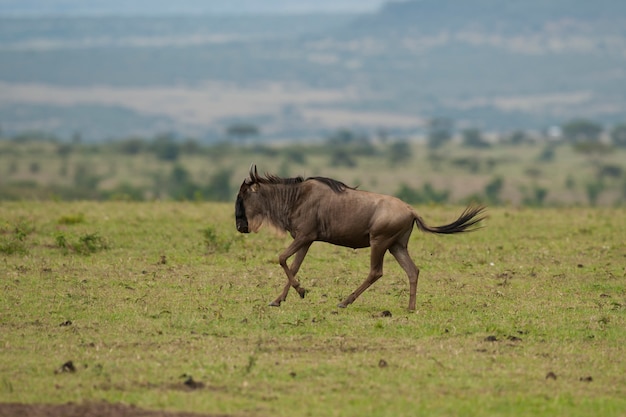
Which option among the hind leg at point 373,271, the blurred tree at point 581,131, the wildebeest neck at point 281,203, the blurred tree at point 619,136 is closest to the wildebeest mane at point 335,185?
the wildebeest neck at point 281,203

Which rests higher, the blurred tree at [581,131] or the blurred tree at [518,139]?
the blurred tree at [581,131]

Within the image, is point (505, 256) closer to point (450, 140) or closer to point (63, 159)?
point (63, 159)

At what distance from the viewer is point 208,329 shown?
11.7 meters

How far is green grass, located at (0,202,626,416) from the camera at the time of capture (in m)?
9.40

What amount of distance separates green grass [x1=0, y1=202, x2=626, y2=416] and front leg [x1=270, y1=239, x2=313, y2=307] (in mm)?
185

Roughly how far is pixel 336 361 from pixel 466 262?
21.9 ft

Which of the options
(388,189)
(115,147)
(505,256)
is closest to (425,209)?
(505,256)

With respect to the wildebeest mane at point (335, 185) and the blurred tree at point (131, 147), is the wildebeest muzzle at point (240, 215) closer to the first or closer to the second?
the wildebeest mane at point (335, 185)

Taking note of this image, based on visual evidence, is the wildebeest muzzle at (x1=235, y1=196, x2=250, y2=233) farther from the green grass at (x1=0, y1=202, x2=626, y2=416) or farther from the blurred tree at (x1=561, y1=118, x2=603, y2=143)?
the blurred tree at (x1=561, y1=118, x2=603, y2=143)

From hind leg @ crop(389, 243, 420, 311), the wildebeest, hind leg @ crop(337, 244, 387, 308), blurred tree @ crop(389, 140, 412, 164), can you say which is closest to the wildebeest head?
the wildebeest

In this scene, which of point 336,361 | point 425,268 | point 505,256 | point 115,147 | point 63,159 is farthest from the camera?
point 115,147

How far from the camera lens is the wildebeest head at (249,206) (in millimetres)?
13539

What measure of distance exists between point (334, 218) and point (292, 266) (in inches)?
29.0

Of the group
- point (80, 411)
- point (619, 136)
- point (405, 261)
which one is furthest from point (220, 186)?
point (619, 136)
